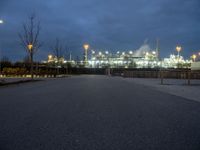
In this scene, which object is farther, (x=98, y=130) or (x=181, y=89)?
(x=181, y=89)

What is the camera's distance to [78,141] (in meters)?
5.96

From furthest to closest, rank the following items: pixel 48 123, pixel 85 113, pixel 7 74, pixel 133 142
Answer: pixel 7 74, pixel 85 113, pixel 48 123, pixel 133 142

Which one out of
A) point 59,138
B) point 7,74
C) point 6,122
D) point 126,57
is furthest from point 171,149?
point 126,57

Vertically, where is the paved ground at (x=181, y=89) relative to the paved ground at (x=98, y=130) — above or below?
below

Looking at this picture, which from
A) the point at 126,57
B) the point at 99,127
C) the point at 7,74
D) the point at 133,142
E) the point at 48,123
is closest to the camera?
the point at 133,142

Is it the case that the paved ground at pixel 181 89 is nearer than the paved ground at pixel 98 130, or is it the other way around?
the paved ground at pixel 98 130

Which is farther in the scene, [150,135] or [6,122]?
[6,122]

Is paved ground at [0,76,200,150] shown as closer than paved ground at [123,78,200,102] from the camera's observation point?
Yes

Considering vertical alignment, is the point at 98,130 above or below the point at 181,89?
above

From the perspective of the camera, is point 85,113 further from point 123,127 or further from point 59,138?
point 59,138

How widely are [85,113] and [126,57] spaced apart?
142105 millimetres

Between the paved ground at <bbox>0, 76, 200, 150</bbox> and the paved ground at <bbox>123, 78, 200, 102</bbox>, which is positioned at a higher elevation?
the paved ground at <bbox>0, 76, 200, 150</bbox>

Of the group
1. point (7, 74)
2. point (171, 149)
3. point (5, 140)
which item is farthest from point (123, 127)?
point (7, 74)

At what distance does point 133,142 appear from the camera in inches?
233
